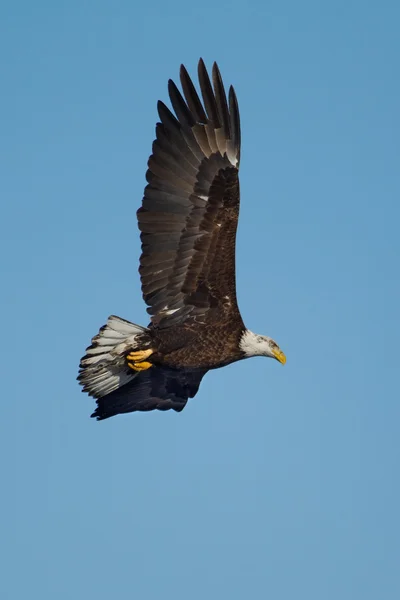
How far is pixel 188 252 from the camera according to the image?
16.0 metres

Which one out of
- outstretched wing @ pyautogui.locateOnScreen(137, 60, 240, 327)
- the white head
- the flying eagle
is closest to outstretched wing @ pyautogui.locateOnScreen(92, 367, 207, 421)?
the flying eagle

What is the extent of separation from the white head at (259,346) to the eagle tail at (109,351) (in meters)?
1.03

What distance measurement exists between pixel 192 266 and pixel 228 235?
497 millimetres

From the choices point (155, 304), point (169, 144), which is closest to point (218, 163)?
point (169, 144)

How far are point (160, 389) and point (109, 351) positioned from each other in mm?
1294

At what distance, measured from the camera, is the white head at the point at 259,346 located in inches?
645

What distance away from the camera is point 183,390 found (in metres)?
17.3

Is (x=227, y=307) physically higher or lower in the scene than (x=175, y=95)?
lower

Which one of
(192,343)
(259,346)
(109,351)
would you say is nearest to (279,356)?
(259,346)

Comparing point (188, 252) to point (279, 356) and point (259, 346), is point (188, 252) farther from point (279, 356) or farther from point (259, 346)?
point (279, 356)

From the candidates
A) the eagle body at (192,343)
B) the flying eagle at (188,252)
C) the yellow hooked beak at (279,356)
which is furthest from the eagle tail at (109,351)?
the yellow hooked beak at (279,356)

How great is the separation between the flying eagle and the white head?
0.4 inches

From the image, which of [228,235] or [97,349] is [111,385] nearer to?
[97,349]

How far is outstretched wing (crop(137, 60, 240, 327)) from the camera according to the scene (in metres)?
15.9
